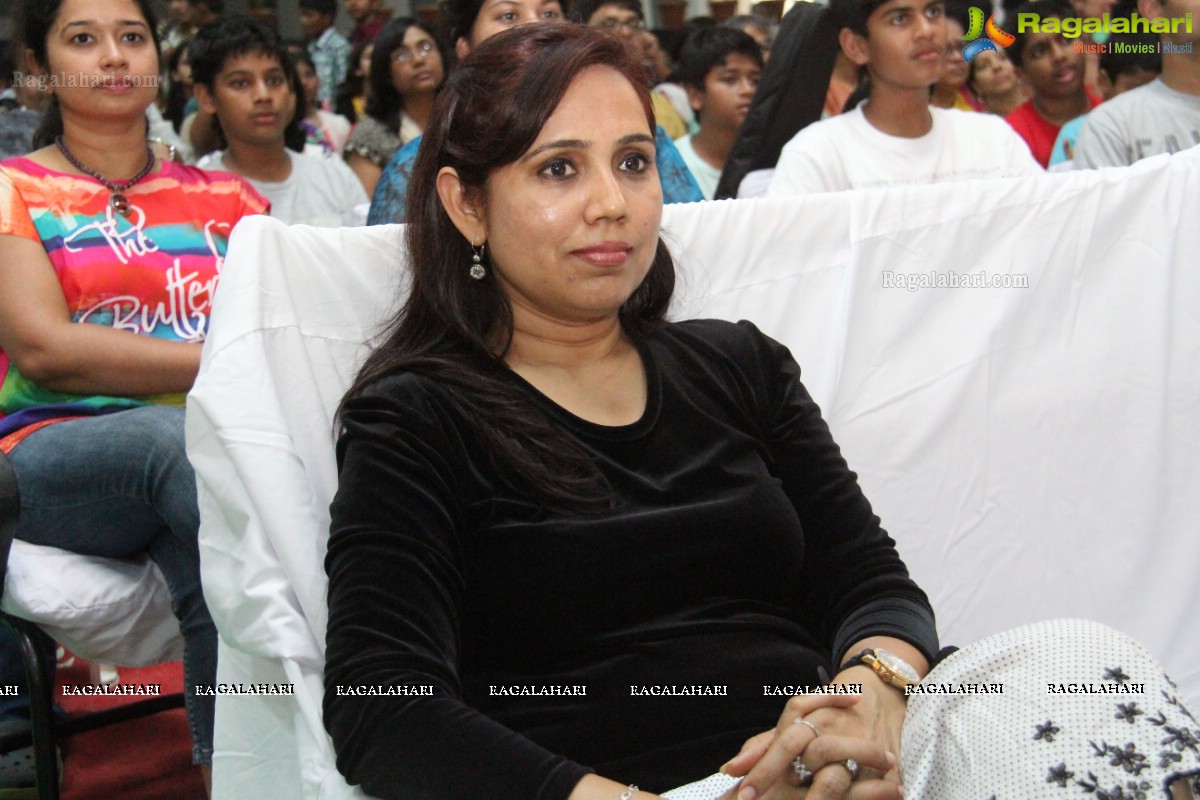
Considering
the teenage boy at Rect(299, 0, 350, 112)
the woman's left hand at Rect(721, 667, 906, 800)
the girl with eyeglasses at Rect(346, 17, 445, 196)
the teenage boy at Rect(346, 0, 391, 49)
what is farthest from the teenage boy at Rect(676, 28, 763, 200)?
the teenage boy at Rect(346, 0, 391, 49)

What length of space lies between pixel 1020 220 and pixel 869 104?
112cm

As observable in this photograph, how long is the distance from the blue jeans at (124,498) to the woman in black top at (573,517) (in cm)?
52

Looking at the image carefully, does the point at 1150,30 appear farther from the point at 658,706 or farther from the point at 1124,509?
the point at 658,706

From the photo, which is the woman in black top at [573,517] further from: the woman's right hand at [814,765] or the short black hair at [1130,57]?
the short black hair at [1130,57]

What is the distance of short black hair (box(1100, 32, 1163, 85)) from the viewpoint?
371cm

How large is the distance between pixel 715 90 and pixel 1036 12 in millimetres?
1246

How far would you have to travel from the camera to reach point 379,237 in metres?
1.67

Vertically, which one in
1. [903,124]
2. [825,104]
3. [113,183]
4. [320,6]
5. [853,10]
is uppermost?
[853,10]

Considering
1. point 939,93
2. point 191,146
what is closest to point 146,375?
point 191,146

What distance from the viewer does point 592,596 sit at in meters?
1.26

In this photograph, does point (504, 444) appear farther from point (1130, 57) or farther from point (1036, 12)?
point (1036, 12)

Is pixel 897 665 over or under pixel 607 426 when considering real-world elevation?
under

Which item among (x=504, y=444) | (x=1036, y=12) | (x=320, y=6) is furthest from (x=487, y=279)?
(x=320, y=6)

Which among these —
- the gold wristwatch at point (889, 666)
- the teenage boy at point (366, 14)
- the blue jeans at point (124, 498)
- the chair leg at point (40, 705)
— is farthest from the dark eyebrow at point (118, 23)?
the teenage boy at point (366, 14)
